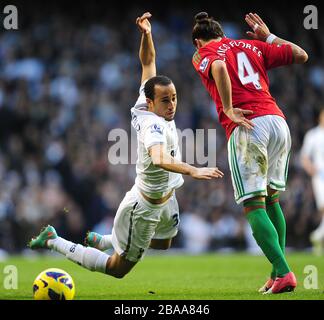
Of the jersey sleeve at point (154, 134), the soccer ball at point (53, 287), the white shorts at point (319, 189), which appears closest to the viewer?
the jersey sleeve at point (154, 134)

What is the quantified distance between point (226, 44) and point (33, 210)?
359 inches

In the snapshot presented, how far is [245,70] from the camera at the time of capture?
23.7ft

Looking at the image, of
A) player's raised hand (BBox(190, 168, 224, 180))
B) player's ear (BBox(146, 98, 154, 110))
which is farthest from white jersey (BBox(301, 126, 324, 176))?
player's raised hand (BBox(190, 168, 224, 180))

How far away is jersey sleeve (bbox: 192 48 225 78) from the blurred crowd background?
27.5ft

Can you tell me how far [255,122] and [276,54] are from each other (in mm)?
685

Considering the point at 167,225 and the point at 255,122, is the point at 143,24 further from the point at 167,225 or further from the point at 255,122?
the point at 167,225

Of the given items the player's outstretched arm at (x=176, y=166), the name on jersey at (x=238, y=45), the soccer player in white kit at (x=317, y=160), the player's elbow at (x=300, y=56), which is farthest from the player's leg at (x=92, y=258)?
the soccer player in white kit at (x=317, y=160)

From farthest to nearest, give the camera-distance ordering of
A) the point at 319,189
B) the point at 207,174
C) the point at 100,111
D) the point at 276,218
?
the point at 100,111 → the point at 319,189 → the point at 276,218 → the point at 207,174

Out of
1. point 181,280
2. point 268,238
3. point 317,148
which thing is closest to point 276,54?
point 268,238

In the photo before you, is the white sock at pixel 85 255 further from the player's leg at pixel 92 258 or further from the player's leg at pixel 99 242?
the player's leg at pixel 99 242

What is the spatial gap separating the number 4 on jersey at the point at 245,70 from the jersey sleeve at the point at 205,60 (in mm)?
225

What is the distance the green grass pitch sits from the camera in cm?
707

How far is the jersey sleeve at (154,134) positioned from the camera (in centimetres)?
646
